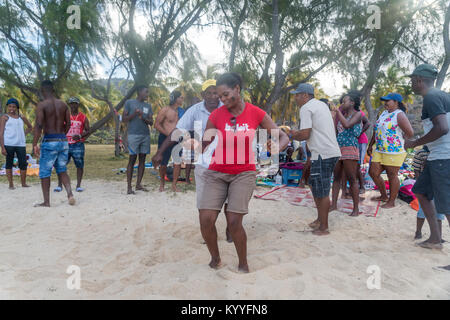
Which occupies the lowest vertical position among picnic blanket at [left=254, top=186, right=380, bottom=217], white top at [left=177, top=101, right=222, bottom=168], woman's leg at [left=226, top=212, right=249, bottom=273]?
picnic blanket at [left=254, top=186, right=380, bottom=217]

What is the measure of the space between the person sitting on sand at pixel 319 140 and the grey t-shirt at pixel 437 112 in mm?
929

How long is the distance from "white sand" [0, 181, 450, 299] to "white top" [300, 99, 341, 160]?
1.02m

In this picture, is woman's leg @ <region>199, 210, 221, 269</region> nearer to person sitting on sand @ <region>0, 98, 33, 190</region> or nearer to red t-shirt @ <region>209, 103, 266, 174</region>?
red t-shirt @ <region>209, 103, 266, 174</region>

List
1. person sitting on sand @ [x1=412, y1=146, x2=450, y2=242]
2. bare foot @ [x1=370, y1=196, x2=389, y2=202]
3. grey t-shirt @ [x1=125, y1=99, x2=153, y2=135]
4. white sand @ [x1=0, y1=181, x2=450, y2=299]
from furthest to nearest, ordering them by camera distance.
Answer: grey t-shirt @ [x1=125, y1=99, x2=153, y2=135] < bare foot @ [x1=370, y1=196, x2=389, y2=202] < person sitting on sand @ [x1=412, y1=146, x2=450, y2=242] < white sand @ [x1=0, y1=181, x2=450, y2=299]

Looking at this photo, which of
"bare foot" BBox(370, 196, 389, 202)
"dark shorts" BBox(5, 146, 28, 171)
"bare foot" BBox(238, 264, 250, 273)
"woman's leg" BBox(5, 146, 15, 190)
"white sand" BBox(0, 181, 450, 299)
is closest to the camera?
"white sand" BBox(0, 181, 450, 299)

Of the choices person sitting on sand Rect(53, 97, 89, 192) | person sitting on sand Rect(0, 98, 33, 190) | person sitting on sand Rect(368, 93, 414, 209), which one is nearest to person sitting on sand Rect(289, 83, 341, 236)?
person sitting on sand Rect(368, 93, 414, 209)

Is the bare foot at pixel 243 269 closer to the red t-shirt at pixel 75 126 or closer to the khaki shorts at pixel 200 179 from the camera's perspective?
the khaki shorts at pixel 200 179

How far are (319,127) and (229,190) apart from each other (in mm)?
1612

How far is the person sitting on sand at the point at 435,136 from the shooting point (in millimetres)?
2775

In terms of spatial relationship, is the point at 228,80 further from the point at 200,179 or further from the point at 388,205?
the point at 388,205

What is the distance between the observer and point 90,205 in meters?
4.67

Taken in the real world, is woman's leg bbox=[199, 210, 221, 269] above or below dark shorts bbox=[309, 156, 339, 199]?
below

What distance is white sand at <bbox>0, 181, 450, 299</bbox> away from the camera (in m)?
2.24
